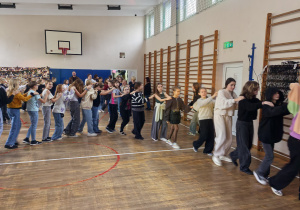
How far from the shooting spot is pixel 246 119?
363cm

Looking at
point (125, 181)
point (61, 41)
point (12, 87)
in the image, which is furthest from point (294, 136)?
point (61, 41)

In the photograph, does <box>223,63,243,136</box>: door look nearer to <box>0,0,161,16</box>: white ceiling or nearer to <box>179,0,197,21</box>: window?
<box>179,0,197,21</box>: window

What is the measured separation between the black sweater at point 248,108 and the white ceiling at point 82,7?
876 cm

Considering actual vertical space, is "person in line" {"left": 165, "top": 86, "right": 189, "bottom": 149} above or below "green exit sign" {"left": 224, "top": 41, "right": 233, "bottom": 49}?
below

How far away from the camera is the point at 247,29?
545 centimetres

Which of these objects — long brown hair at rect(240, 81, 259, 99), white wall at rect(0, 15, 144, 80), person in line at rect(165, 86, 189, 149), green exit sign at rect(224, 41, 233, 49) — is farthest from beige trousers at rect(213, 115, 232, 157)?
white wall at rect(0, 15, 144, 80)

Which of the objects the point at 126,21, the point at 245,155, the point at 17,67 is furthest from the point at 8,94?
the point at 126,21

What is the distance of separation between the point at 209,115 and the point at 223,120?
20.0 inches

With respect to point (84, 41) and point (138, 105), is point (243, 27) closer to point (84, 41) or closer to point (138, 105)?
point (138, 105)

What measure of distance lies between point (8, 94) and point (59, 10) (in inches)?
353

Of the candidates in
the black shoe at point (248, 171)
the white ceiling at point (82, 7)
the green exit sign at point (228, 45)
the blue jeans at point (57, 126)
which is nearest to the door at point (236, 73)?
the green exit sign at point (228, 45)

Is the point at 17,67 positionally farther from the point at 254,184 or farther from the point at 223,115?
the point at 254,184

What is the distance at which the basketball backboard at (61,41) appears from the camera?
1218 centimetres

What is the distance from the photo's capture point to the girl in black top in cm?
347
